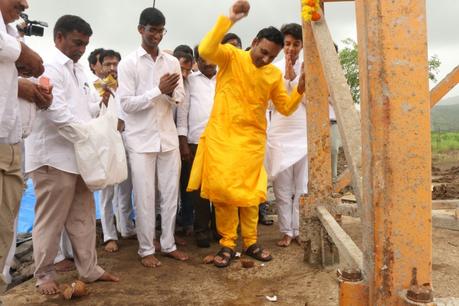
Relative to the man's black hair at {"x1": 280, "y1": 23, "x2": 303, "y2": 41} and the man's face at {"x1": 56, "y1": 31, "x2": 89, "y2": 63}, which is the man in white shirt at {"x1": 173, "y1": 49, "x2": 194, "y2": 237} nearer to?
the man's black hair at {"x1": 280, "y1": 23, "x2": 303, "y2": 41}

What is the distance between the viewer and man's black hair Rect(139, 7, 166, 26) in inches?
136

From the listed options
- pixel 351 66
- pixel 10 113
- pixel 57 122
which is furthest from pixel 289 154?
pixel 351 66

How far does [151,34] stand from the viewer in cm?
352

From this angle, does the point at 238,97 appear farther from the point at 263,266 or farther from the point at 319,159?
the point at 263,266

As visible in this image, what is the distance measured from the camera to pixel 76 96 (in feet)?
9.97

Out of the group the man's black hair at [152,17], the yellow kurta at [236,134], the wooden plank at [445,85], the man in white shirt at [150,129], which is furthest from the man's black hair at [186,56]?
the wooden plank at [445,85]

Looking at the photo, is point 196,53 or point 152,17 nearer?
point 152,17

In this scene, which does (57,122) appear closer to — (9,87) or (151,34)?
(9,87)

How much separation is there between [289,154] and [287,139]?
5.9 inches

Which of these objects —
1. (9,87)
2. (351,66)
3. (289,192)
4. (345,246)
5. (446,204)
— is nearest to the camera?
(345,246)

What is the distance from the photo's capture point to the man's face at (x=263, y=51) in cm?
333

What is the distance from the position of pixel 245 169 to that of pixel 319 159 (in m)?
0.58

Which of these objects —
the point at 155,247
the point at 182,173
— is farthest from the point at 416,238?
the point at 182,173

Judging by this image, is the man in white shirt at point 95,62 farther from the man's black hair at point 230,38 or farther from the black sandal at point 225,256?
the black sandal at point 225,256
